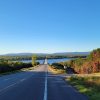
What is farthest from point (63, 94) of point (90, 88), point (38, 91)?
point (90, 88)

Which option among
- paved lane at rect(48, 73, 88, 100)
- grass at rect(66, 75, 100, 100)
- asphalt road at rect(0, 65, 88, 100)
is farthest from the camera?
grass at rect(66, 75, 100, 100)

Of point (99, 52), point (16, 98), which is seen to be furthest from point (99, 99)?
point (99, 52)

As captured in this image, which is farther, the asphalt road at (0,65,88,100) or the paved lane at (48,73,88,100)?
the asphalt road at (0,65,88,100)

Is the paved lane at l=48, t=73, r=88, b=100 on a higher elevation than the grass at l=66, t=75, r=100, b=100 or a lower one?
lower

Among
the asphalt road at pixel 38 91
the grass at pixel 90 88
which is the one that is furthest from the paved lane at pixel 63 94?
the grass at pixel 90 88

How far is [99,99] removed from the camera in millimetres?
18531

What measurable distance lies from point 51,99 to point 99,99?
2.58 metres

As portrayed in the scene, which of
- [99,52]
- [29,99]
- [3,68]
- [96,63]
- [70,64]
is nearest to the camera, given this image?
[29,99]

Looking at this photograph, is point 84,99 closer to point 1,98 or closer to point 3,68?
point 1,98

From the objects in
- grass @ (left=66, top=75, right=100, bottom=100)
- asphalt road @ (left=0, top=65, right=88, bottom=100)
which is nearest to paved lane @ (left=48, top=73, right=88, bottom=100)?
asphalt road @ (left=0, top=65, right=88, bottom=100)

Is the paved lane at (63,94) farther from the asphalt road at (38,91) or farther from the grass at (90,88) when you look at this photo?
the grass at (90,88)

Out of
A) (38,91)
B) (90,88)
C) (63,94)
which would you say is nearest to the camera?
(63,94)

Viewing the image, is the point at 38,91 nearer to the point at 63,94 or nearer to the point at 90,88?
the point at 63,94

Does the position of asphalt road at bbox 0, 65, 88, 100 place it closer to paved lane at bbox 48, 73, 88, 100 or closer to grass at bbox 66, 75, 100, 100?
paved lane at bbox 48, 73, 88, 100
